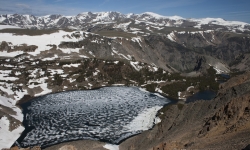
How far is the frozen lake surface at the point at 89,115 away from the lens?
166ft

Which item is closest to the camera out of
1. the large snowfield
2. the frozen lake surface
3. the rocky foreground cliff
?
the rocky foreground cliff

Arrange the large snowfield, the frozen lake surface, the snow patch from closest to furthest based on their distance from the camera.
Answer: the snow patch < the large snowfield < the frozen lake surface

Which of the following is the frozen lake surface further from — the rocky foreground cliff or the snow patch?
the rocky foreground cliff

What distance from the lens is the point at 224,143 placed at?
19.0 metres

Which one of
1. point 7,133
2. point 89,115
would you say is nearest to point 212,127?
point 89,115

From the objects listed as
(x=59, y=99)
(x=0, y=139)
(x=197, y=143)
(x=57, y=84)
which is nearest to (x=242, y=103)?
(x=197, y=143)

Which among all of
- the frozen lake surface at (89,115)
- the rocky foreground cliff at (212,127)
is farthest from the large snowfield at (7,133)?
the rocky foreground cliff at (212,127)

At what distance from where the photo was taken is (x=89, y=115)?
208ft

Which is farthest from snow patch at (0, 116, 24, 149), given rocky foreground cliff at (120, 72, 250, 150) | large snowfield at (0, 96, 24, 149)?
rocky foreground cliff at (120, 72, 250, 150)

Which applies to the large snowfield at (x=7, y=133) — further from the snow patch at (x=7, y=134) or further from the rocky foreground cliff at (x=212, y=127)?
the rocky foreground cliff at (x=212, y=127)

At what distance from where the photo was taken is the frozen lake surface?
166ft

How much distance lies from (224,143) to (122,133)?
34321 mm

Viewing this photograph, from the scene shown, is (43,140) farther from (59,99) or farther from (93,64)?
(93,64)

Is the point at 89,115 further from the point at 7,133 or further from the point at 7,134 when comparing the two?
the point at 7,134
